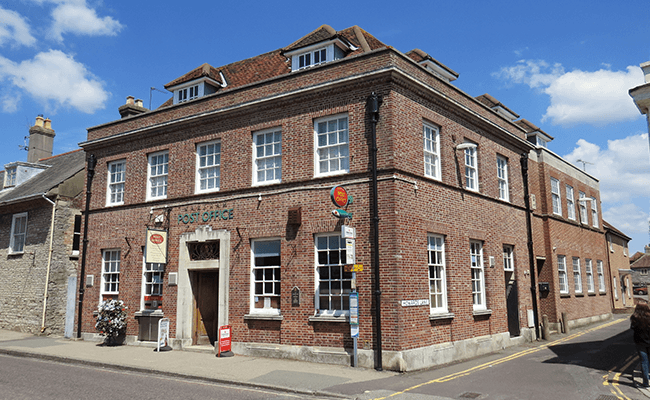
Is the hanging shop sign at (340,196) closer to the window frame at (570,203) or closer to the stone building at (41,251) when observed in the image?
the stone building at (41,251)

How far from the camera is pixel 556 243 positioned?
2150cm

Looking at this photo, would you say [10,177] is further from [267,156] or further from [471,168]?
[471,168]

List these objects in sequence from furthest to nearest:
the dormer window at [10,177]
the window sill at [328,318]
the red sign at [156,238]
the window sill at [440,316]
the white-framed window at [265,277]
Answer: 1. the dormer window at [10,177]
2. the red sign at [156,238]
3. the white-framed window at [265,277]
4. the window sill at [440,316]
5. the window sill at [328,318]

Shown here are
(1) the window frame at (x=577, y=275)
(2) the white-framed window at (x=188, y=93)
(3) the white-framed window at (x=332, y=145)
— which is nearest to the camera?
(3) the white-framed window at (x=332, y=145)

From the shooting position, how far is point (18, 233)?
2298cm

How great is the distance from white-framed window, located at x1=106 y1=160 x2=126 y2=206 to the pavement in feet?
17.3

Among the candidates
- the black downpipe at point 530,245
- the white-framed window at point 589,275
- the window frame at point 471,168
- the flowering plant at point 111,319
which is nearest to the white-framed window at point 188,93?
the flowering plant at point 111,319

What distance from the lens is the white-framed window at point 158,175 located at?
1748 centimetres

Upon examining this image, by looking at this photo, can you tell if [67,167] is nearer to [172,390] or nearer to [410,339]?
[172,390]

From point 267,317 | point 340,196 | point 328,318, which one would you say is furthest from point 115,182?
point 328,318

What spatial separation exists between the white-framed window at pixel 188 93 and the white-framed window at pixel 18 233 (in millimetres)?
9816

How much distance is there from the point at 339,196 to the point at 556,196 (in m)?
14.5

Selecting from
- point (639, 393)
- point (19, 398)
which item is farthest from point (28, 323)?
point (639, 393)

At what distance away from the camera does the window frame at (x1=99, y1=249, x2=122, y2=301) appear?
1789 cm
